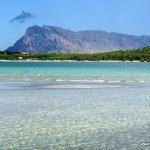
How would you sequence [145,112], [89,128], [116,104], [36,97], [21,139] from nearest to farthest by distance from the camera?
[21,139]
[89,128]
[145,112]
[116,104]
[36,97]

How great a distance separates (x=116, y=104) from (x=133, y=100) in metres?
2.57

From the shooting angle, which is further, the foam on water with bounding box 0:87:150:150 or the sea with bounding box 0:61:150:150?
the foam on water with bounding box 0:87:150:150

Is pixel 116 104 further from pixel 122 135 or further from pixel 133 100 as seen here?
pixel 122 135

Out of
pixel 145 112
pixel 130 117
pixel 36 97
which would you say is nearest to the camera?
pixel 130 117

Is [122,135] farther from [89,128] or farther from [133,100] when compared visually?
[133,100]

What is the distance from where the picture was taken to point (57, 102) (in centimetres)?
2408

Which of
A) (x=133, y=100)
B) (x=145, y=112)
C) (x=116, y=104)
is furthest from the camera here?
(x=133, y=100)

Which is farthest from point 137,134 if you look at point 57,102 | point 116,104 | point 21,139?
point 57,102

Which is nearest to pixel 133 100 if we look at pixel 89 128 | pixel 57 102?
pixel 57 102

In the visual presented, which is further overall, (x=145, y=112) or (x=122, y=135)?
(x=145, y=112)

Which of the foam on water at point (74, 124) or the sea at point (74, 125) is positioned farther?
the foam on water at point (74, 124)

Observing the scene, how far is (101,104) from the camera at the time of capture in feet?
75.2

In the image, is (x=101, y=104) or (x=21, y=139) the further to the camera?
(x=101, y=104)

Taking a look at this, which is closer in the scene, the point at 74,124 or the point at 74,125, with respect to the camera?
the point at 74,125
